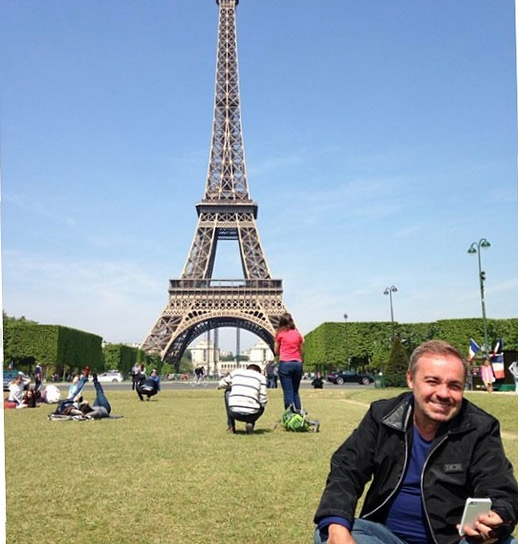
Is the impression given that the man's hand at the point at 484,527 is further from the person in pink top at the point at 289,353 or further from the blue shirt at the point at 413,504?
the person in pink top at the point at 289,353

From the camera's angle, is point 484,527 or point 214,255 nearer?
point 484,527

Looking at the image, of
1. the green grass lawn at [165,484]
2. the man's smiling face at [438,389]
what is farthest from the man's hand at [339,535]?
the green grass lawn at [165,484]

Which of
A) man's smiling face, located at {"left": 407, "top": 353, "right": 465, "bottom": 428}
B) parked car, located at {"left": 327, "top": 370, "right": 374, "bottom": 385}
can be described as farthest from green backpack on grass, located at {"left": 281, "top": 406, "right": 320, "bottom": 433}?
parked car, located at {"left": 327, "top": 370, "right": 374, "bottom": 385}

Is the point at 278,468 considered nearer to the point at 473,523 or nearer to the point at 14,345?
the point at 473,523

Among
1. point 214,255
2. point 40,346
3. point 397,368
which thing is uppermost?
point 214,255

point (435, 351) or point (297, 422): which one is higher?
point (435, 351)

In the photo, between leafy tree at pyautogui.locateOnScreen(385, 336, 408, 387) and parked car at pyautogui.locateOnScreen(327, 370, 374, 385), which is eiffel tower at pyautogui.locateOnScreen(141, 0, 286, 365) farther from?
leafy tree at pyautogui.locateOnScreen(385, 336, 408, 387)

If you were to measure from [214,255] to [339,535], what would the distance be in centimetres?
7056

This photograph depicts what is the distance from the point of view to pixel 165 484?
6.38 meters

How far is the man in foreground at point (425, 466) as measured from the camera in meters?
2.98

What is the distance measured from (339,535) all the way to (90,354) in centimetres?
6371

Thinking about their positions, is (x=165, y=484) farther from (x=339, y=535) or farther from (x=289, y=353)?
(x=289, y=353)

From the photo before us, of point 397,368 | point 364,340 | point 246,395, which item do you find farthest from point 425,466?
point 364,340

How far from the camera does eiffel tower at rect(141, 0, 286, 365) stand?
6569 cm
